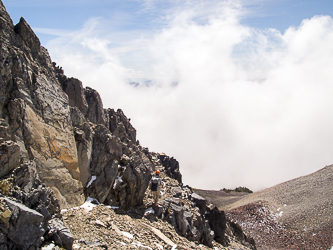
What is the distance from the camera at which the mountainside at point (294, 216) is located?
1977 inches

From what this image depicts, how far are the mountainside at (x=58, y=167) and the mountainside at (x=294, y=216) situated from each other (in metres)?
24.8

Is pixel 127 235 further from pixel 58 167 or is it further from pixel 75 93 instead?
pixel 75 93

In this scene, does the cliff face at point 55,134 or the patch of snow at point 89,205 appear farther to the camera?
the patch of snow at point 89,205

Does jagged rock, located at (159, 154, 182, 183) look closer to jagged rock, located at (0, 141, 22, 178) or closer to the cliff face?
the cliff face

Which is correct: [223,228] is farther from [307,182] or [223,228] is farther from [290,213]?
[307,182]

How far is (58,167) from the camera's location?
2119 cm

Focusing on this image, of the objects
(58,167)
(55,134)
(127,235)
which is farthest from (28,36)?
(127,235)

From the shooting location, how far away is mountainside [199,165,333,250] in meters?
50.2

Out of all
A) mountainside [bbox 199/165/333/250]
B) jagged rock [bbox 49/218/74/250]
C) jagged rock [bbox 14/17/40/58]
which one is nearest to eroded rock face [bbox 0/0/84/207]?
jagged rock [bbox 14/17/40/58]

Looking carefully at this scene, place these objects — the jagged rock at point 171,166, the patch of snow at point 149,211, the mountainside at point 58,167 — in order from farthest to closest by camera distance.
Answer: the jagged rock at point 171,166, the patch of snow at point 149,211, the mountainside at point 58,167

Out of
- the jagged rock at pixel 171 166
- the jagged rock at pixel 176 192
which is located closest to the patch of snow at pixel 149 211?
the jagged rock at pixel 176 192

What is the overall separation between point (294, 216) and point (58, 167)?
191 feet

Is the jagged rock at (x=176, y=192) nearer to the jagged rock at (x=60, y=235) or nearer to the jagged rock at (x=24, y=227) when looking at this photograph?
the jagged rock at (x=60, y=235)

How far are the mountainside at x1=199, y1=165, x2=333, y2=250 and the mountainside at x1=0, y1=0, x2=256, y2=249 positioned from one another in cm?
2475
